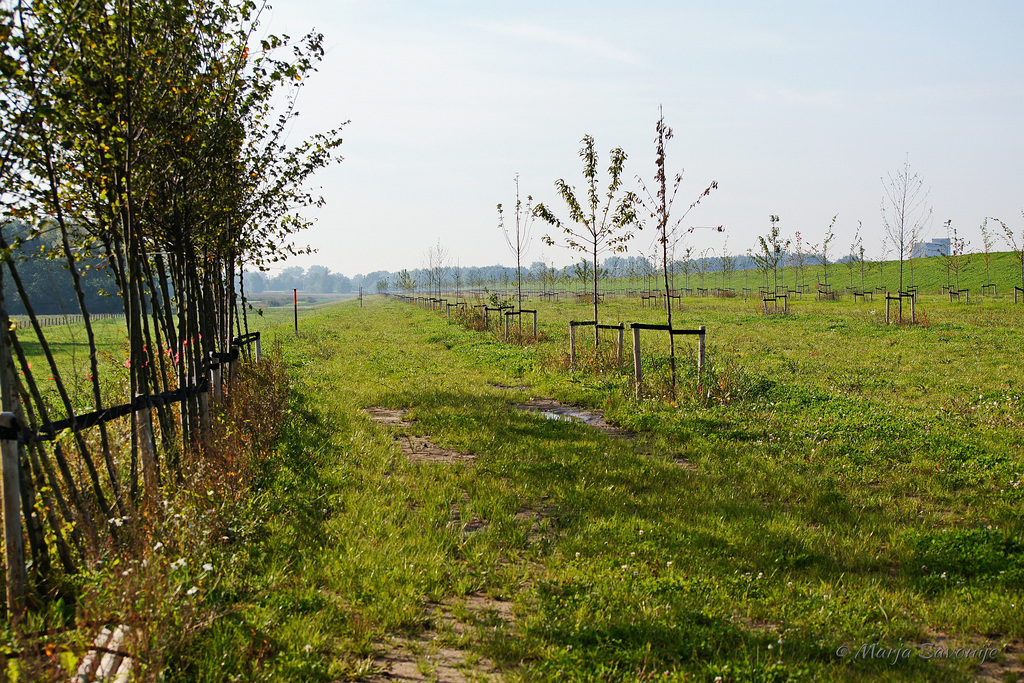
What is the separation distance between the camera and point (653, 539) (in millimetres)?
5328

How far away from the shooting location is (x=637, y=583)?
453 cm

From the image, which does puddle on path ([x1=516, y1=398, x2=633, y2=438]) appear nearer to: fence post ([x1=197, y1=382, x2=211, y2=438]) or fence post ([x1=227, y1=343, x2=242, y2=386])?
fence post ([x1=227, y1=343, x2=242, y2=386])

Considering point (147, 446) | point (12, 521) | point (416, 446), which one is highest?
point (147, 446)

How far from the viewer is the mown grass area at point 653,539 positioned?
3773 mm

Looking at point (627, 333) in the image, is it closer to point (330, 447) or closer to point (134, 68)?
point (330, 447)

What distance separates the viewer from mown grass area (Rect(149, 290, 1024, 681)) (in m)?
3.77

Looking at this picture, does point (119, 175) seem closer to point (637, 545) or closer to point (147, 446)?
point (147, 446)

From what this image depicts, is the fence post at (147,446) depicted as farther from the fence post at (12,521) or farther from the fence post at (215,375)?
the fence post at (215,375)

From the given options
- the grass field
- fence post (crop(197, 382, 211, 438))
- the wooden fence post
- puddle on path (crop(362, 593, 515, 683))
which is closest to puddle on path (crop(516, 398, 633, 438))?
the grass field

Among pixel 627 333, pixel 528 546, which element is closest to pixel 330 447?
pixel 528 546

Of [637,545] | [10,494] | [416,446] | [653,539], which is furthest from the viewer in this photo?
[416,446]

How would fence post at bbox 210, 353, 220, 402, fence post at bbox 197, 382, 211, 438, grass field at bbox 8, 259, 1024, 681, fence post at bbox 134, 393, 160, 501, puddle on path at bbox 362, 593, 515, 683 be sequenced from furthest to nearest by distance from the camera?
fence post at bbox 210, 353, 220, 402 < fence post at bbox 197, 382, 211, 438 < fence post at bbox 134, 393, 160, 501 < grass field at bbox 8, 259, 1024, 681 < puddle on path at bbox 362, 593, 515, 683

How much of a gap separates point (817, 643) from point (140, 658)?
392 centimetres

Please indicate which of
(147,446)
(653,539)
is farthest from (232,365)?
(653,539)
